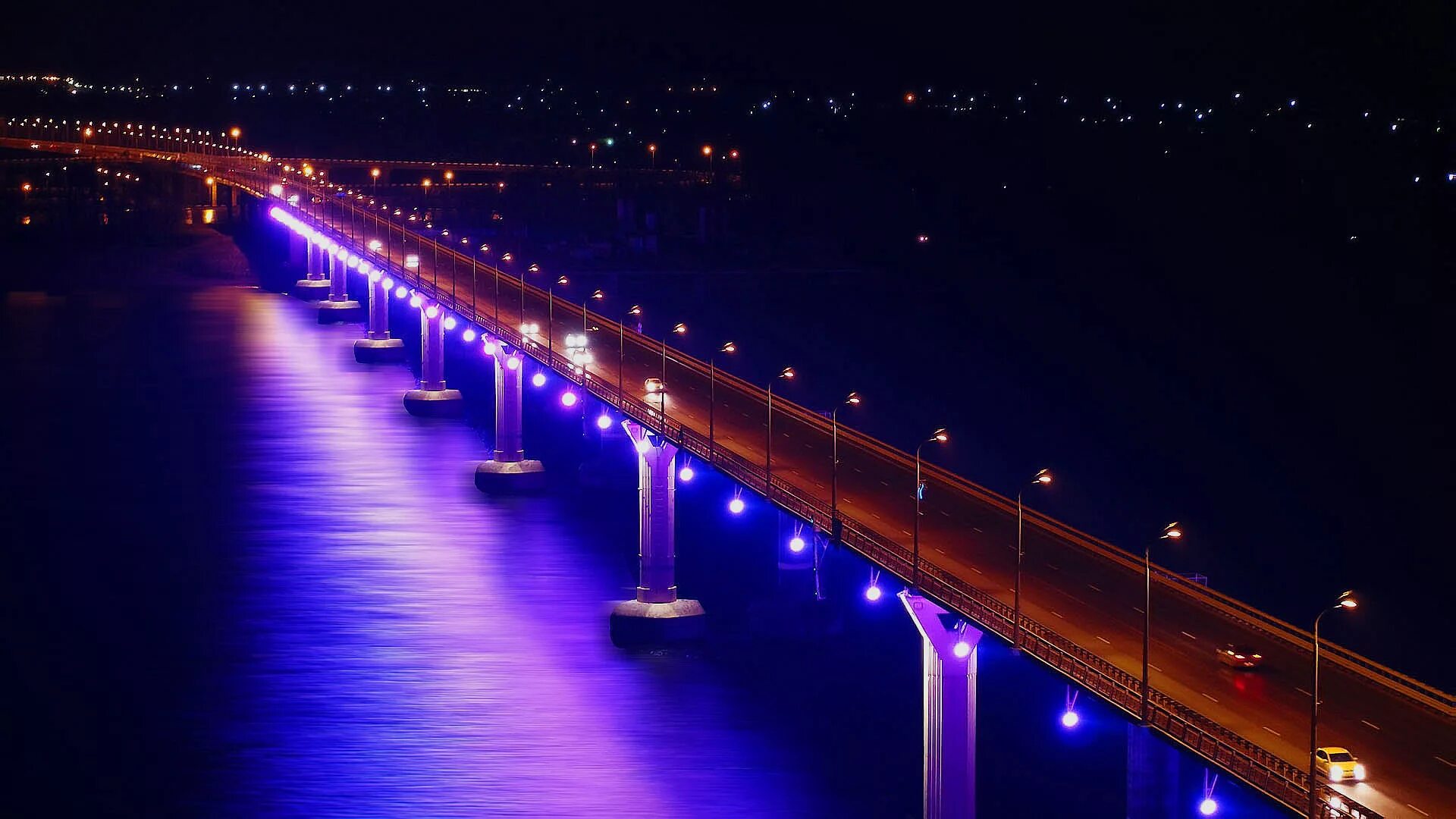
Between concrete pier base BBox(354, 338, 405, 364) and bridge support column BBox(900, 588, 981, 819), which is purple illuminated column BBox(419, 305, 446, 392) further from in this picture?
bridge support column BBox(900, 588, 981, 819)

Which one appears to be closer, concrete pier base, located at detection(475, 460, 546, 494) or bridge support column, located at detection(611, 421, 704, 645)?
bridge support column, located at detection(611, 421, 704, 645)

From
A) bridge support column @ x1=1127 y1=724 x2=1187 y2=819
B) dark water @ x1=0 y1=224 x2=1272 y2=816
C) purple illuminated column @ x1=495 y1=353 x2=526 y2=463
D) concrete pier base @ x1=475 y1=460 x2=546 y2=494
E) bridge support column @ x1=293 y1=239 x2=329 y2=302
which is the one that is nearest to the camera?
bridge support column @ x1=1127 y1=724 x2=1187 y2=819

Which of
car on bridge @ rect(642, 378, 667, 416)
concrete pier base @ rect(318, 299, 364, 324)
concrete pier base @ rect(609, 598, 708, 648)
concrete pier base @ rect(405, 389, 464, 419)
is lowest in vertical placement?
concrete pier base @ rect(609, 598, 708, 648)

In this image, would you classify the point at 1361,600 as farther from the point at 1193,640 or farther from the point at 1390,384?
the point at 1390,384

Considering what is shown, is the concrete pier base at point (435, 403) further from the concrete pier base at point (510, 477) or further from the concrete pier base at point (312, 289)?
the concrete pier base at point (312, 289)

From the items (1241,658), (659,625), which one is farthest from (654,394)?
(1241,658)

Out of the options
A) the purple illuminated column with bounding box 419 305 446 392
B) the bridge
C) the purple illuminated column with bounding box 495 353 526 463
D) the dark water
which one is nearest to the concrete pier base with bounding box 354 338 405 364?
the purple illuminated column with bounding box 419 305 446 392
